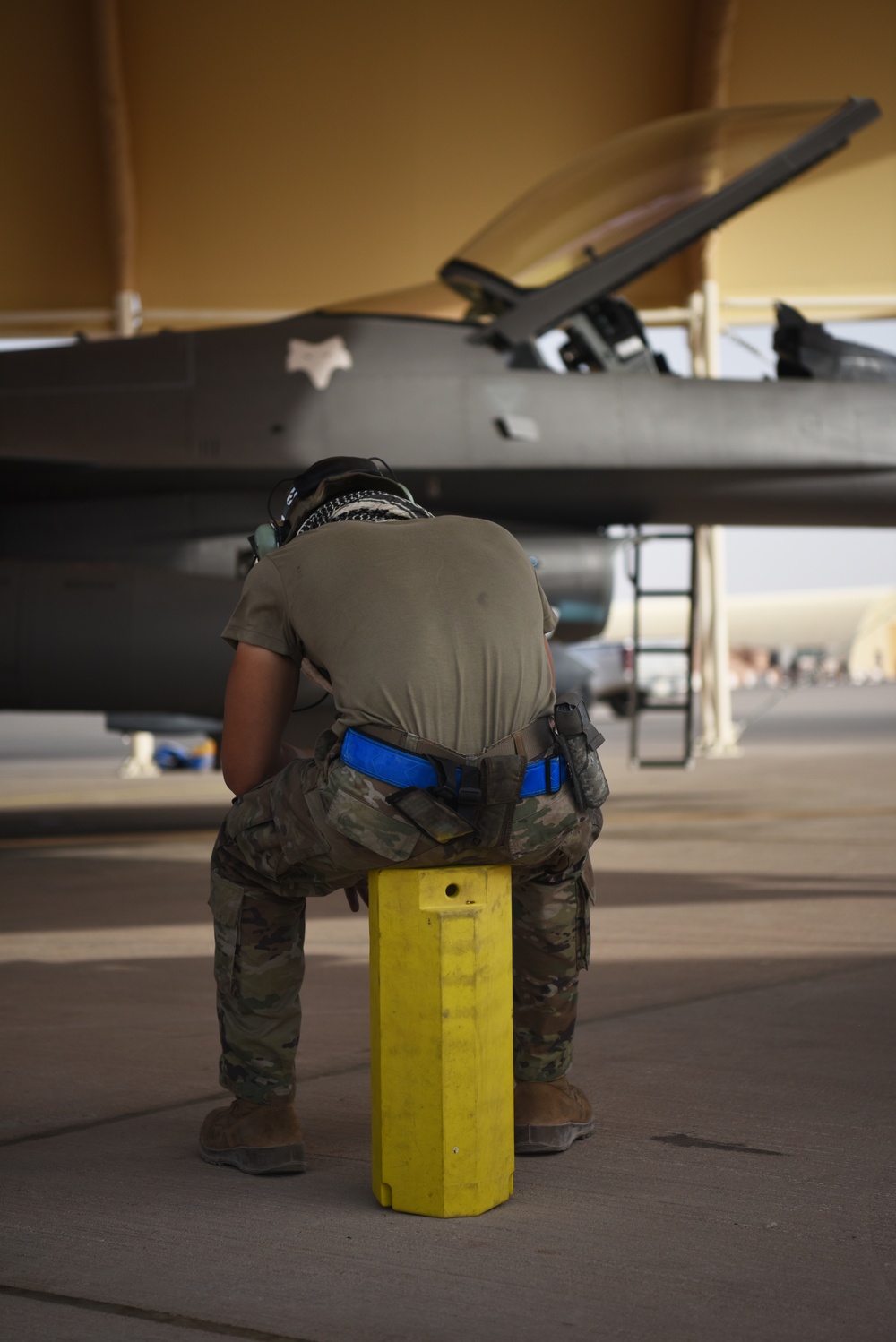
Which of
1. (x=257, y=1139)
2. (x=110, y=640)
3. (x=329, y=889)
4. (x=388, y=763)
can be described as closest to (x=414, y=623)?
(x=388, y=763)

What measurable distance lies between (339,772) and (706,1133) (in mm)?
1080

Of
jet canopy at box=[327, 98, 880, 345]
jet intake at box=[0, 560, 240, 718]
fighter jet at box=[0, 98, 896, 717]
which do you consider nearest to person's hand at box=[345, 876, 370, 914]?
jet intake at box=[0, 560, 240, 718]

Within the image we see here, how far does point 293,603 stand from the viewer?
8.33ft

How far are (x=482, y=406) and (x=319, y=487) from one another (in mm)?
5103

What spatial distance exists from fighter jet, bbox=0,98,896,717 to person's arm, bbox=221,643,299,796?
4.64 metres

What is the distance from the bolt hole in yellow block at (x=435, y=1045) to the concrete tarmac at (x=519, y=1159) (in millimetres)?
45

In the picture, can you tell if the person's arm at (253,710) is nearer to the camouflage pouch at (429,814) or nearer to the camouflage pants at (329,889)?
the camouflage pants at (329,889)

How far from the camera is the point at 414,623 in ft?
8.09

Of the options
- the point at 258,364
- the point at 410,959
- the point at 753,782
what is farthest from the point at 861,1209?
the point at 753,782

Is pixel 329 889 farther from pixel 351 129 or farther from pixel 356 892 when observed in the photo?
pixel 351 129

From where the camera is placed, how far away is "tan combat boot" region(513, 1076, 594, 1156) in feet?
8.86

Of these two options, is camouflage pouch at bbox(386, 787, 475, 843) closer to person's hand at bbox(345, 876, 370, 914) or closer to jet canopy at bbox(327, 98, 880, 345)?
person's hand at bbox(345, 876, 370, 914)

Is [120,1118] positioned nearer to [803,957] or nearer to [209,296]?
[803,957]

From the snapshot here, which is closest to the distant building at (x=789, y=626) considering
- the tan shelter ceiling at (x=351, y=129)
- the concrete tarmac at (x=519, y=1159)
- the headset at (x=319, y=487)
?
the tan shelter ceiling at (x=351, y=129)
